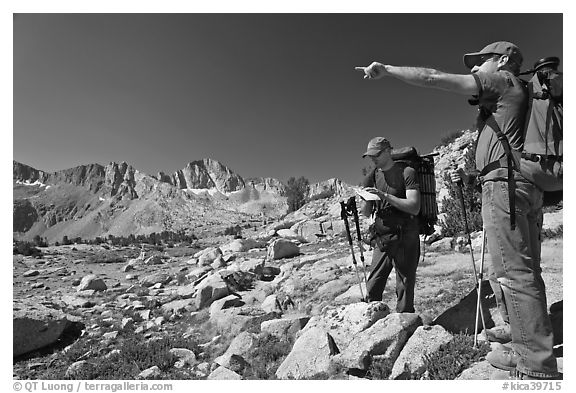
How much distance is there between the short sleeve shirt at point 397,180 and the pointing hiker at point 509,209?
4.87 ft

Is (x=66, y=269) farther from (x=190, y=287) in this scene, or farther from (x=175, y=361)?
(x=175, y=361)

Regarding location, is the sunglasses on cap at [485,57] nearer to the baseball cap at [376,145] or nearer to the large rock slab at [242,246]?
the baseball cap at [376,145]

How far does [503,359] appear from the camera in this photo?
3.00 meters

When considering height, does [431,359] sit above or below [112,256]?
above

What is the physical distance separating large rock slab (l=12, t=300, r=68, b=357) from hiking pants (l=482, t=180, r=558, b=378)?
30.4 feet

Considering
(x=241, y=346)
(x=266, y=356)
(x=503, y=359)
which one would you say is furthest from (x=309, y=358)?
(x=503, y=359)

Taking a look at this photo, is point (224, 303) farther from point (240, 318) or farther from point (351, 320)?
point (351, 320)

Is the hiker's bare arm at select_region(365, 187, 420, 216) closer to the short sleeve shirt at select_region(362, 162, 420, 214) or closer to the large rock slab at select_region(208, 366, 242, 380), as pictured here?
the short sleeve shirt at select_region(362, 162, 420, 214)

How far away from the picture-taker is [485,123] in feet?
9.44

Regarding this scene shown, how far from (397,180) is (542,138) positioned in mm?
2011

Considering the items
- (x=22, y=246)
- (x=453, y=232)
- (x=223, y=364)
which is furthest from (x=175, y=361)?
(x=22, y=246)

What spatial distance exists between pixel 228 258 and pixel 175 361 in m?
11.4

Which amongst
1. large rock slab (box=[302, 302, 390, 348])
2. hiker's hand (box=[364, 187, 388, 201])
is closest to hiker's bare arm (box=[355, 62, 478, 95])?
hiker's hand (box=[364, 187, 388, 201])

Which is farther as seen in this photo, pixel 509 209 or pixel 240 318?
pixel 240 318
